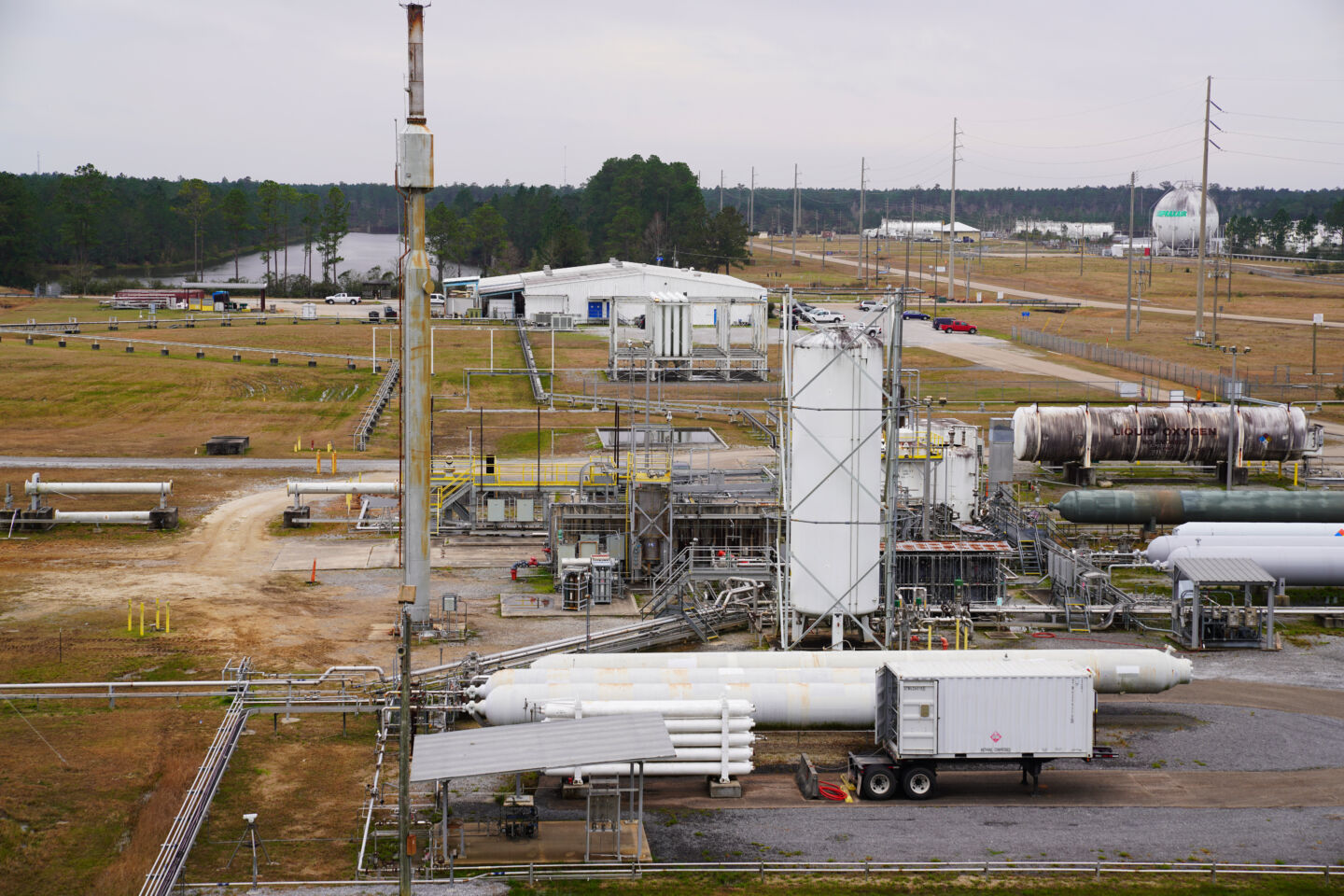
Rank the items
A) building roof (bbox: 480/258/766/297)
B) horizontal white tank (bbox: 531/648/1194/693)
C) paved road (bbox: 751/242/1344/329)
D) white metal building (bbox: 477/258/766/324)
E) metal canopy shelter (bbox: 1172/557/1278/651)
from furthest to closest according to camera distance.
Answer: paved road (bbox: 751/242/1344/329) < white metal building (bbox: 477/258/766/324) < building roof (bbox: 480/258/766/297) < metal canopy shelter (bbox: 1172/557/1278/651) < horizontal white tank (bbox: 531/648/1194/693)

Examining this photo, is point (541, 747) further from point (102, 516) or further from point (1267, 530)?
point (102, 516)

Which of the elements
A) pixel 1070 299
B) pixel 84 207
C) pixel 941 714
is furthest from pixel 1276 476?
pixel 84 207

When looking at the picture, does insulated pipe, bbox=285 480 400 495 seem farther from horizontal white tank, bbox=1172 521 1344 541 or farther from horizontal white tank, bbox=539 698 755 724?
horizontal white tank, bbox=1172 521 1344 541

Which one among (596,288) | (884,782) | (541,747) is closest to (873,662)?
(884,782)

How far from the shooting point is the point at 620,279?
118875 millimetres

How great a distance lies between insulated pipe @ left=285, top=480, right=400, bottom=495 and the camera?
5575 centimetres

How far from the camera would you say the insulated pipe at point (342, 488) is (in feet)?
183

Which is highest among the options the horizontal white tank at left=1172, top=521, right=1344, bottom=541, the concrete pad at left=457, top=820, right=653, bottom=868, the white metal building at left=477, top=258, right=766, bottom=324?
the white metal building at left=477, top=258, right=766, bottom=324

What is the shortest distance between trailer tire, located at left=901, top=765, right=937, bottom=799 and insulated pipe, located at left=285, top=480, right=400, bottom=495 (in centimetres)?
3179

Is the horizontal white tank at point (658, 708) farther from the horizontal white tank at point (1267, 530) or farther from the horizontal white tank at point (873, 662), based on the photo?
the horizontal white tank at point (1267, 530)

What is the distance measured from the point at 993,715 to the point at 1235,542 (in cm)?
2056

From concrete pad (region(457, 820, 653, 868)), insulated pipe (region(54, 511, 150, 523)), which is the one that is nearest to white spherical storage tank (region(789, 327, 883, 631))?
concrete pad (region(457, 820, 653, 868))

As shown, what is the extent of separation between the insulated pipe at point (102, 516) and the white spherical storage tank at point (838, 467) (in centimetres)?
2888

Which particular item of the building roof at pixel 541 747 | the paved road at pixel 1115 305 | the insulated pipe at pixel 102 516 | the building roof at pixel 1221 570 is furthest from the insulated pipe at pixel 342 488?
the paved road at pixel 1115 305
